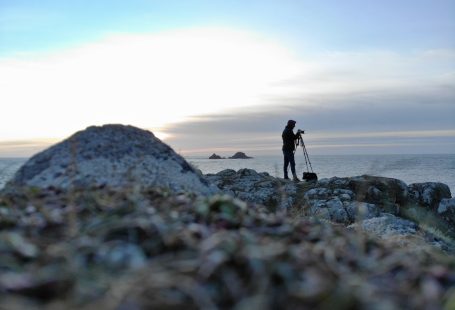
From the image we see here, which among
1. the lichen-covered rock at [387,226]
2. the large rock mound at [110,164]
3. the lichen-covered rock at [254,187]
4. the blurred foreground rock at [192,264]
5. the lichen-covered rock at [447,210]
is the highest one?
the large rock mound at [110,164]

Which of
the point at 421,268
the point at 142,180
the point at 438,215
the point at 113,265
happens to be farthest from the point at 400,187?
the point at 113,265

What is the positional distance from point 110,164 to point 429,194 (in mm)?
16991

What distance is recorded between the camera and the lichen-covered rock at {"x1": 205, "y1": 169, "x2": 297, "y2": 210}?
1878 centimetres

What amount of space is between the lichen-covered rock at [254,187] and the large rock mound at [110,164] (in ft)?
32.1

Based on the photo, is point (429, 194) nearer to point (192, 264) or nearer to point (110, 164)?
point (110, 164)

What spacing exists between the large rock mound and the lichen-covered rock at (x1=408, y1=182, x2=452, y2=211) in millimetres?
14949

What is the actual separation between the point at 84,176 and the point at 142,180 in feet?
2.47

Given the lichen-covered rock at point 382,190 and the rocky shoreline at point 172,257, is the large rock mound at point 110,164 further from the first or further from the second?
the lichen-covered rock at point 382,190

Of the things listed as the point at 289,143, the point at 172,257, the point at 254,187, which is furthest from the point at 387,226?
the point at 289,143

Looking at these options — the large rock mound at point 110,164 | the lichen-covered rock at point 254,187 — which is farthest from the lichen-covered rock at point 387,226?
the large rock mound at point 110,164

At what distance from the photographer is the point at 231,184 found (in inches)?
833

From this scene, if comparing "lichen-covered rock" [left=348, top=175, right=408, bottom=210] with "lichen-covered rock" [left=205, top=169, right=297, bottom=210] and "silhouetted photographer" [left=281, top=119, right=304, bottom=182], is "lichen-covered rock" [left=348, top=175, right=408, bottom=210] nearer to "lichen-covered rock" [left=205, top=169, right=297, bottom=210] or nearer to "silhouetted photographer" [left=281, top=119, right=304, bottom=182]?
"lichen-covered rock" [left=205, top=169, right=297, bottom=210]

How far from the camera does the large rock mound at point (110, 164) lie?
6539mm

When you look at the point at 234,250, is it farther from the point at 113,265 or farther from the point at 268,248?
the point at 113,265
